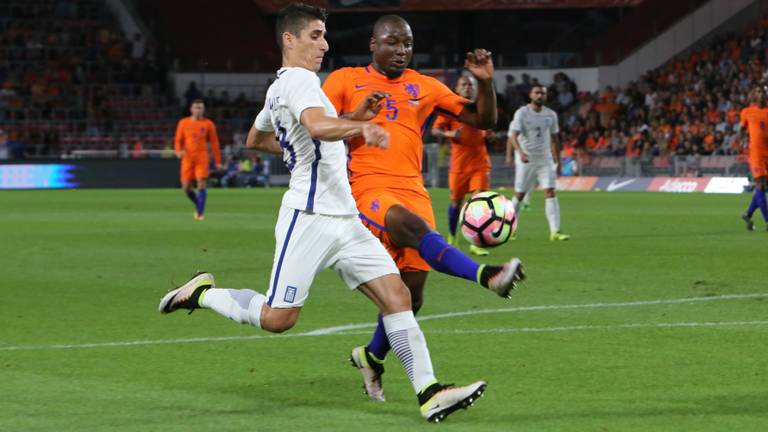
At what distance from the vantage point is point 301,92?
6297 mm

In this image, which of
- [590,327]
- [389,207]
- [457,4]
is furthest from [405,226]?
[457,4]

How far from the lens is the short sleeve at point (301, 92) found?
6238 millimetres

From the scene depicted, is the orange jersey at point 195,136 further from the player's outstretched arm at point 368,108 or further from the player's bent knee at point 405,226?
the player's outstretched arm at point 368,108

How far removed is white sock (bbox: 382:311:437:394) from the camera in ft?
21.1

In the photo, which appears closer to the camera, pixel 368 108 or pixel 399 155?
pixel 368 108

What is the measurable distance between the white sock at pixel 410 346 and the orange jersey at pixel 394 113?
1.39 m

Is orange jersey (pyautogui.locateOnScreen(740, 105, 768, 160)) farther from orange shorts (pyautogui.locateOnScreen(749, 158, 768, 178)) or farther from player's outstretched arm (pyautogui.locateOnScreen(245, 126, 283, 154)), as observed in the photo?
player's outstretched arm (pyautogui.locateOnScreen(245, 126, 283, 154))

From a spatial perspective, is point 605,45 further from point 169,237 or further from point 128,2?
point 169,237

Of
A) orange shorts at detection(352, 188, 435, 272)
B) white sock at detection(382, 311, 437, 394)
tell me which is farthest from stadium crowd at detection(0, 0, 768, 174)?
white sock at detection(382, 311, 437, 394)

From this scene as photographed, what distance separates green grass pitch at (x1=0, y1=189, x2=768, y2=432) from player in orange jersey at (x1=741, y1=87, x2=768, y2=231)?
328cm

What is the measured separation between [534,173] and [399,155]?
12706 mm

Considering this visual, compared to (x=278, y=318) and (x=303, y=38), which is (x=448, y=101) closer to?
(x=303, y=38)

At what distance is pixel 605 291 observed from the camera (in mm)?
12422

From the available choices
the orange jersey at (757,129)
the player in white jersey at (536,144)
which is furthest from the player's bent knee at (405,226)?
the orange jersey at (757,129)
